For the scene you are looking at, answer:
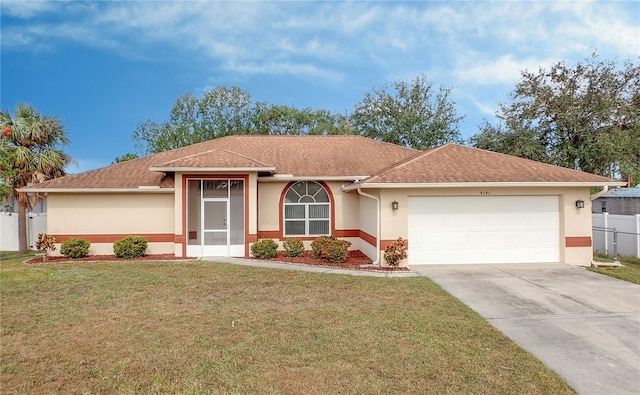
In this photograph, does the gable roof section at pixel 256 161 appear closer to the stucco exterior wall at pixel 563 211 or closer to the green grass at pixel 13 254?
the stucco exterior wall at pixel 563 211

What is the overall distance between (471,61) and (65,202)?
20.8m

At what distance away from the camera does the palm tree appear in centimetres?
1488

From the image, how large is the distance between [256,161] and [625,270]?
41.1 ft

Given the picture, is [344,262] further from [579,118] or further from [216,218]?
[579,118]

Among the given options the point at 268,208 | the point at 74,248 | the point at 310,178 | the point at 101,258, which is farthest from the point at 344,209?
the point at 74,248

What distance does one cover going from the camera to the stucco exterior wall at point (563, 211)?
34.9 ft

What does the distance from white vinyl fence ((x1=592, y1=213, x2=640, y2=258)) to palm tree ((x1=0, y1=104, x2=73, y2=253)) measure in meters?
23.6

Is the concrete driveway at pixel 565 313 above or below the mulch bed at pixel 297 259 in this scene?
below

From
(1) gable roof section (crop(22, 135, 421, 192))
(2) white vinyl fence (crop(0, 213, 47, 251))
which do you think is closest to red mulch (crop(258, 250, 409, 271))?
(1) gable roof section (crop(22, 135, 421, 192))

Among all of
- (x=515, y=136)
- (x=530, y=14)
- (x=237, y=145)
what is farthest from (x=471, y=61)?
(x=237, y=145)

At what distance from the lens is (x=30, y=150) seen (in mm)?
15422

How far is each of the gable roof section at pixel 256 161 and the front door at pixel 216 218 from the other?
98 centimetres

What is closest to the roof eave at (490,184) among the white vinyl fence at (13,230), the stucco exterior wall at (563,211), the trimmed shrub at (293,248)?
the stucco exterior wall at (563,211)

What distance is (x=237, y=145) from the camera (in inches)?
655
